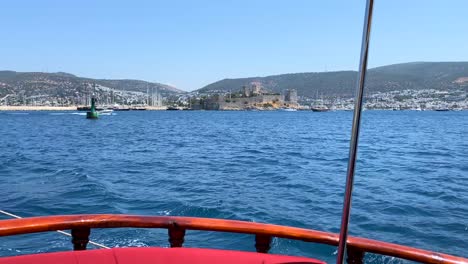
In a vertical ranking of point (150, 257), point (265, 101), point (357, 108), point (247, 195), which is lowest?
point (265, 101)

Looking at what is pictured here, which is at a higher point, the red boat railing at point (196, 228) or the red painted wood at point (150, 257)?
the red boat railing at point (196, 228)

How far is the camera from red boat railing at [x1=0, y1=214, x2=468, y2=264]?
7.33 ft

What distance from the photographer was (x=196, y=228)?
250cm

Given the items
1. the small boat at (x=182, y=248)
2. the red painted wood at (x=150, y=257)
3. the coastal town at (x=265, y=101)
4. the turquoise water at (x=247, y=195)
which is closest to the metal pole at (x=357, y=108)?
the small boat at (x=182, y=248)

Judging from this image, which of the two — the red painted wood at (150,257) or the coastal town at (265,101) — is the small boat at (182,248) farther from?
the coastal town at (265,101)

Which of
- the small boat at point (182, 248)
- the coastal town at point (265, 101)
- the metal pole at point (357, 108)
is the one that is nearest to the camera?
the metal pole at point (357, 108)

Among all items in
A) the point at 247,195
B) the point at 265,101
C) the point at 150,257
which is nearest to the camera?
the point at 150,257

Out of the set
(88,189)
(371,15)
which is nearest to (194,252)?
(371,15)

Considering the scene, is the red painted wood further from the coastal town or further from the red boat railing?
the coastal town

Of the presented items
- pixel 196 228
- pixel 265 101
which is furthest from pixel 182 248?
pixel 265 101

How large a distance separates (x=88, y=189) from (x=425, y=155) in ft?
64.7

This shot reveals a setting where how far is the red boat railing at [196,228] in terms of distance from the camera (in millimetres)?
2234

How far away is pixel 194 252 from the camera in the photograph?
2338 millimetres

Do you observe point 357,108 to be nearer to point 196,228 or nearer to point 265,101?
point 196,228
